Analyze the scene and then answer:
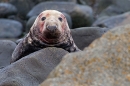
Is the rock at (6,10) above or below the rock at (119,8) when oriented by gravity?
Answer: above

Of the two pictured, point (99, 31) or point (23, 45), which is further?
point (99, 31)

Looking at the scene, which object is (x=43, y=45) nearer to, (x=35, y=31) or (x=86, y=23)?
(x=35, y=31)

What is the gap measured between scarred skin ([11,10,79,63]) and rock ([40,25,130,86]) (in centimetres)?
396

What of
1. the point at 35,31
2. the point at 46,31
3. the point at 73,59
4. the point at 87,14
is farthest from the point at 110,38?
the point at 87,14

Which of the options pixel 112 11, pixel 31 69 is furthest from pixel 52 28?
pixel 112 11

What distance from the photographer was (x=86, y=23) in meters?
20.8

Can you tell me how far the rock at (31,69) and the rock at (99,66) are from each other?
71.2 inches

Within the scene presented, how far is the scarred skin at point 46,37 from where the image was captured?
6.79 metres

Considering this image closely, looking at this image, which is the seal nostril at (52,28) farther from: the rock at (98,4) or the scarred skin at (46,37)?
the rock at (98,4)

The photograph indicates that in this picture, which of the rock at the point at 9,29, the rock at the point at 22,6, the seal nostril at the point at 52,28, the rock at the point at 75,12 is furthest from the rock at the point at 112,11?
the seal nostril at the point at 52,28

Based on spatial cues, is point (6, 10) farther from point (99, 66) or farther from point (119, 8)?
point (99, 66)

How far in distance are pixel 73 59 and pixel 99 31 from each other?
6067mm

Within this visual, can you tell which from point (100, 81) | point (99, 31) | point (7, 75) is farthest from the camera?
point (99, 31)

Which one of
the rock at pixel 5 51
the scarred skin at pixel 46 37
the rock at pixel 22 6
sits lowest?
the rock at pixel 22 6
